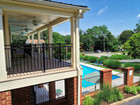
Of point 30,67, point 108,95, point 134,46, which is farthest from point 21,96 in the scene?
point 134,46

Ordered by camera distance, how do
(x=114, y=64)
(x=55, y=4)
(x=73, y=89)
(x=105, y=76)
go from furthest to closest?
(x=114, y=64) < (x=105, y=76) < (x=73, y=89) < (x=55, y=4)

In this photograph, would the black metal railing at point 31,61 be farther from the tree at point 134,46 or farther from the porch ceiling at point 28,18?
the tree at point 134,46

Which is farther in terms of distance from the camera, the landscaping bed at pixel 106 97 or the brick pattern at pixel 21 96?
the landscaping bed at pixel 106 97

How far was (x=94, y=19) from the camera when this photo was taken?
8269cm

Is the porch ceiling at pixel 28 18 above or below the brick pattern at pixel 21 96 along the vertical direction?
above

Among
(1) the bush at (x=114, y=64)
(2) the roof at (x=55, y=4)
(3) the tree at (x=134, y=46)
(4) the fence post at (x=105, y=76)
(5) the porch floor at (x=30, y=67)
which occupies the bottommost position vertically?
(1) the bush at (x=114, y=64)

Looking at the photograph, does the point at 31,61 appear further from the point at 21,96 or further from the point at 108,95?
the point at 108,95

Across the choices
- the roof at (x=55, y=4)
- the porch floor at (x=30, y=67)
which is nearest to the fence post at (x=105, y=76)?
the porch floor at (x=30, y=67)

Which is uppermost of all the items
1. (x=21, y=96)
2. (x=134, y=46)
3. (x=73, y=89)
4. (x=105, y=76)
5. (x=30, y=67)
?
(x=134, y=46)

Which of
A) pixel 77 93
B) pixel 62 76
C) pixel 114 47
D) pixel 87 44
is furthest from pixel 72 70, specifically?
pixel 114 47

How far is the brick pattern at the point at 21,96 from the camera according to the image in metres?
4.73

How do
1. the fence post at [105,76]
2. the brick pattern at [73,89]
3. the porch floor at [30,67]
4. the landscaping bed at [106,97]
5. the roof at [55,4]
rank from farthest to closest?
the fence post at [105,76]
the landscaping bed at [106,97]
the brick pattern at [73,89]
the porch floor at [30,67]
the roof at [55,4]

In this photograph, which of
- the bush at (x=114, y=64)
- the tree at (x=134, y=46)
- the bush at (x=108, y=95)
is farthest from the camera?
the bush at (x=114, y=64)

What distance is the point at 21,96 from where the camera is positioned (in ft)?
15.8
